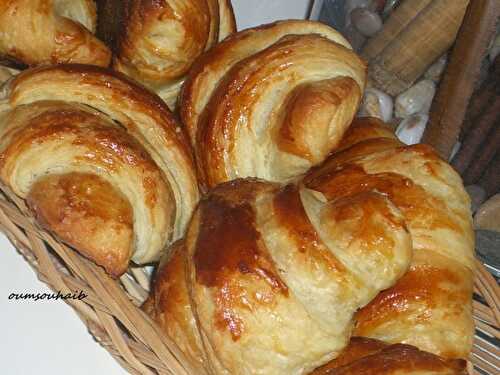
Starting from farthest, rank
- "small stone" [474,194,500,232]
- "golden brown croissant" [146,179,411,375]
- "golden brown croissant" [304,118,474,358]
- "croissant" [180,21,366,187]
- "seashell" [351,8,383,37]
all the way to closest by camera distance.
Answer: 1. "seashell" [351,8,383,37]
2. "small stone" [474,194,500,232]
3. "croissant" [180,21,366,187]
4. "golden brown croissant" [304,118,474,358]
5. "golden brown croissant" [146,179,411,375]

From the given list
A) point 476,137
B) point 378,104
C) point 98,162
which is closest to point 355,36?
point 378,104

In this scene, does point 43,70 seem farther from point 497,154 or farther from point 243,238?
point 497,154

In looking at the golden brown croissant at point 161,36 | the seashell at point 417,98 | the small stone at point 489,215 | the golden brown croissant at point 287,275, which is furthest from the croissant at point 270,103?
the small stone at point 489,215

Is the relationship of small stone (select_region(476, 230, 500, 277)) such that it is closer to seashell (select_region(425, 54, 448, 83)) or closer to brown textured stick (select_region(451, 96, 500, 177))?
brown textured stick (select_region(451, 96, 500, 177))

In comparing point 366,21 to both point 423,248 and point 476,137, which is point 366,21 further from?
point 423,248

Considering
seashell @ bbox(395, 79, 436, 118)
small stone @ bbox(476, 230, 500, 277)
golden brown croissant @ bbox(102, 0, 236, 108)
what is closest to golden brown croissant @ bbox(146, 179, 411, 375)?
golden brown croissant @ bbox(102, 0, 236, 108)

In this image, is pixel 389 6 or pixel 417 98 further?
pixel 389 6

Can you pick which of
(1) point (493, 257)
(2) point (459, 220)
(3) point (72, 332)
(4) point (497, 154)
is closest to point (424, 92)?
(4) point (497, 154)
